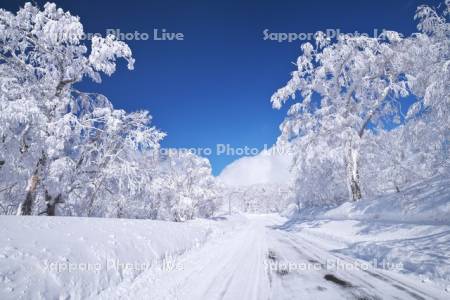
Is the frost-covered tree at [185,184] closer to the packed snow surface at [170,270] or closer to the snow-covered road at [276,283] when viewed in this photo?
the packed snow surface at [170,270]

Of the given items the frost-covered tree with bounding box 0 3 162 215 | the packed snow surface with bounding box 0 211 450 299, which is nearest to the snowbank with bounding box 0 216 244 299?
the packed snow surface with bounding box 0 211 450 299

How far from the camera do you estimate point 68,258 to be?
5.16 meters

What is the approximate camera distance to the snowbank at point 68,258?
164 inches

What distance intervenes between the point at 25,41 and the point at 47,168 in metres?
5.48

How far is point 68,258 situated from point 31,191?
7.25m

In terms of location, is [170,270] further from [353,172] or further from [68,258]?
[353,172]

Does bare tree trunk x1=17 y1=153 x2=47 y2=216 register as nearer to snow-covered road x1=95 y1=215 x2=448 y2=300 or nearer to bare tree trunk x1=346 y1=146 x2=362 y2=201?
snow-covered road x1=95 y1=215 x2=448 y2=300

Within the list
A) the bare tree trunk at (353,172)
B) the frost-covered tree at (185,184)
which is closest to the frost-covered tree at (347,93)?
the bare tree trunk at (353,172)

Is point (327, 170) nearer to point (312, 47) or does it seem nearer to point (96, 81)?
point (312, 47)

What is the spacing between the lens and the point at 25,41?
33.6 feet

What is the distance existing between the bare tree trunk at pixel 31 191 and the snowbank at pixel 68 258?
438 centimetres

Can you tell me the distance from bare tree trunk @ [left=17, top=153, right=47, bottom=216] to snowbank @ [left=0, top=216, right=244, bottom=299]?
4.38 m

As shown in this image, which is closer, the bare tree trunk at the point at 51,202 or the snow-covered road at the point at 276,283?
the snow-covered road at the point at 276,283

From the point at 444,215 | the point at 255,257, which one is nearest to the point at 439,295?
the point at 255,257
